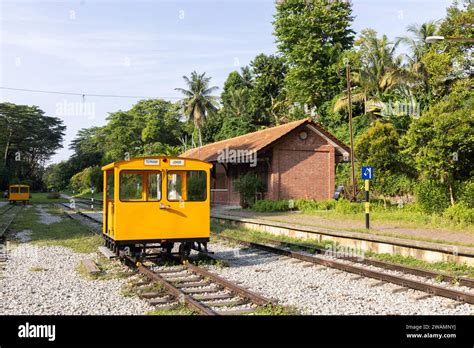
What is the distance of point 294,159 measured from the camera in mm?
29484

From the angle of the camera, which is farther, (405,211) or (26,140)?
(26,140)

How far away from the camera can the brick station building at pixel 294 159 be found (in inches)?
1132

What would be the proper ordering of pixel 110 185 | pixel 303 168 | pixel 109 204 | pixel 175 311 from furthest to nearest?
pixel 303 168, pixel 109 204, pixel 110 185, pixel 175 311

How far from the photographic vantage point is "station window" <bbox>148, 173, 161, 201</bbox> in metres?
10.9

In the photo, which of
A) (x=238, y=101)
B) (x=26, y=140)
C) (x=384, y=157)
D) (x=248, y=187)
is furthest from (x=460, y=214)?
(x=26, y=140)

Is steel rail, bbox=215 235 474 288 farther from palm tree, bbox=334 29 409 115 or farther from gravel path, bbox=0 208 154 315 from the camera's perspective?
palm tree, bbox=334 29 409 115

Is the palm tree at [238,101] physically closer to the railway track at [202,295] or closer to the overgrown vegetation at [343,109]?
the overgrown vegetation at [343,109]

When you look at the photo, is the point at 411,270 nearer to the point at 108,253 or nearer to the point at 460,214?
the point at 108,253

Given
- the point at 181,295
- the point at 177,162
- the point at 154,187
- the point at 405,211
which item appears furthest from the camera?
the point at 405,211

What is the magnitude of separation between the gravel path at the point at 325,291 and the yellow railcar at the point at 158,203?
1125mm

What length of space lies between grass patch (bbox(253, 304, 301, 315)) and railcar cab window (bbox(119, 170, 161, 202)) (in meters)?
4.52

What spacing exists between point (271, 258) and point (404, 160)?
60.1 feet

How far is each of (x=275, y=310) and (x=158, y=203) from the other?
4590mm
